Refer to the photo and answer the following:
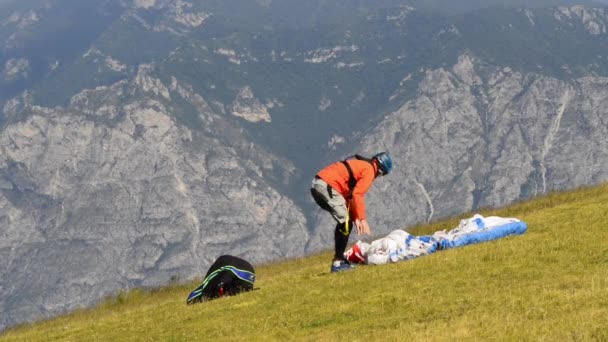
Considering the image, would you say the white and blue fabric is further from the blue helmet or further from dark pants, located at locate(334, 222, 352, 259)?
the blue helmet

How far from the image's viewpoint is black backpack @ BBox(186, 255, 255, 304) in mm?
26078

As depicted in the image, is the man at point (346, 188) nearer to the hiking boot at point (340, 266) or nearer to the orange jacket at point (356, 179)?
the orange jacket at point (356, 179)

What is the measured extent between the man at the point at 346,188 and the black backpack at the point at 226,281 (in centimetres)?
331

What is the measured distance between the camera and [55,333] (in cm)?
2633

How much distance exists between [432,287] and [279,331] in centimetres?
365

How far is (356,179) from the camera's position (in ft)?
79.6

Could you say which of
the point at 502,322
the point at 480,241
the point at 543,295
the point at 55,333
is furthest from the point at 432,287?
the point at 55,333

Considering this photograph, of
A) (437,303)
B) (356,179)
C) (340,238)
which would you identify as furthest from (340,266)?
(437,303)

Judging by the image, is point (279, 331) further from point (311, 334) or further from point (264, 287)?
point (264, 287)

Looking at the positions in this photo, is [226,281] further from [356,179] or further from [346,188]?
[356,179]

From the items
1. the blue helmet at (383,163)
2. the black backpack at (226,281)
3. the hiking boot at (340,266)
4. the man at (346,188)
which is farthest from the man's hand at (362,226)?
the black backpack at (226,281)

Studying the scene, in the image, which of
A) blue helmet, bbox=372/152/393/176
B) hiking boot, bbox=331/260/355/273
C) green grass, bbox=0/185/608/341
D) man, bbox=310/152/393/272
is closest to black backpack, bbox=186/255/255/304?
green grass, bbox=0/185/608/341

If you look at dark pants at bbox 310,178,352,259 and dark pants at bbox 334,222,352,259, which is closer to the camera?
dark pants at bbox 310,178,352,259

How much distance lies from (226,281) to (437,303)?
382 inches
